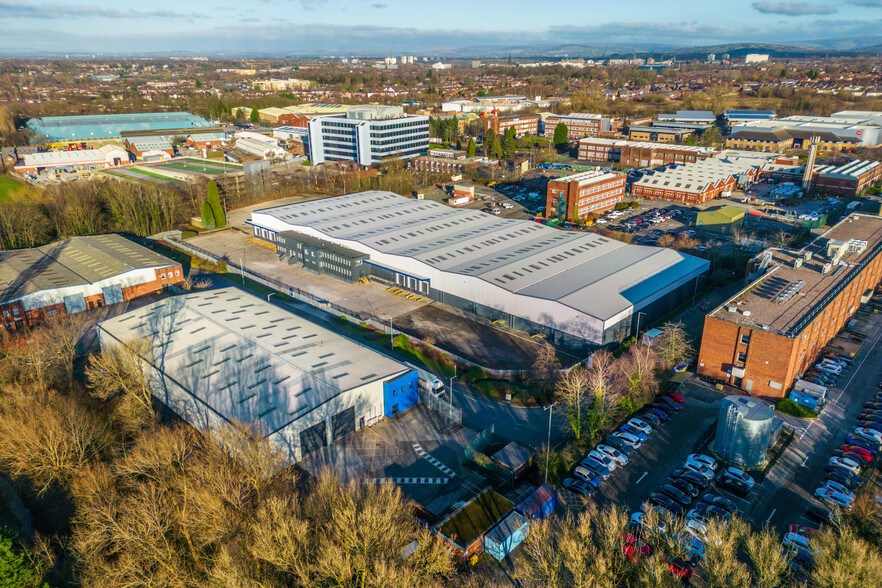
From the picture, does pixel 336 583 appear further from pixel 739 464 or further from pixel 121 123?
pixel 121 123

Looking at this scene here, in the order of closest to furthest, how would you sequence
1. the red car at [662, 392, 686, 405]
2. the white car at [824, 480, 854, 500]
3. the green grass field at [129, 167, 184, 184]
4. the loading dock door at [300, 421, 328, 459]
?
1. the white car at [824, 480, 854, 500]
2. the loading dock door at [300, 421, 328, 459]
3. the red car at [662, 392, 686, 405]
4. the green grass field at [129, 167, 184, 184]

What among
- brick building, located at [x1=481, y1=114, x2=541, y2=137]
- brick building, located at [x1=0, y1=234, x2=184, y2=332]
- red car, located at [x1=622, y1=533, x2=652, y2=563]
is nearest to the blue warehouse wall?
red car, located at [x1=622, y1=533, x2=652, y2=563]

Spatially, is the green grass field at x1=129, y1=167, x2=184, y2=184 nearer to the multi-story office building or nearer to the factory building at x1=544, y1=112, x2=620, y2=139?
the multi-story office building

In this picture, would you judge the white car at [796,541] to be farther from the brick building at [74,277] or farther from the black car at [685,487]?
the brick building at [74,277]

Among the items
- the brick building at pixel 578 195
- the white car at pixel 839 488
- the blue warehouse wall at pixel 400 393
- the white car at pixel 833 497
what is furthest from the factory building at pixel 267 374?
the brick building at pixel 578 195

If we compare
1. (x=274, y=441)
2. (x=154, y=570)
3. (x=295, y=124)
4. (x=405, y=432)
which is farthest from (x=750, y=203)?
(x=295, y=124)

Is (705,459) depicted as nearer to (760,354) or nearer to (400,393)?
(760,354)

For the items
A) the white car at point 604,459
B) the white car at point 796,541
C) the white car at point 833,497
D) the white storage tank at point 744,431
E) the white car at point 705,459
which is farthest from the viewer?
the white car at point 604,459
